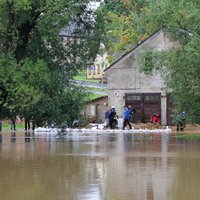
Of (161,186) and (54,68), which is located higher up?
(54,68)

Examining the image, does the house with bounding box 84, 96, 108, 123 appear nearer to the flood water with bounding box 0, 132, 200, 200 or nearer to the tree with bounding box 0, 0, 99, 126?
the tree with bounding box 0, 0, 99, 126

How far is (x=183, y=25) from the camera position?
34.5 m

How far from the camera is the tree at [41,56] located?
24406mm

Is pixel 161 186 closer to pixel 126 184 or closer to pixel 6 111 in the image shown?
pixel 126 184

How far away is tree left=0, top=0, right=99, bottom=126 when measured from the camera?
80.1 ft

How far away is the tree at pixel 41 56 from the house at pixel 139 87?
27683 millimetres

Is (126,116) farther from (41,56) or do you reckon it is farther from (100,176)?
(100,176)

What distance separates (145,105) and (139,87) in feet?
6.82

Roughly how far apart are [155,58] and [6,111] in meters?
12.2

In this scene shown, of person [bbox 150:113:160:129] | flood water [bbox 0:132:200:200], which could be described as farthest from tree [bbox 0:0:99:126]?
person [bbox 150:113:160:129]

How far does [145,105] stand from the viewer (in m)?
59.0

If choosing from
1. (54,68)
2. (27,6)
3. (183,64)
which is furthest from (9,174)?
(183,64)


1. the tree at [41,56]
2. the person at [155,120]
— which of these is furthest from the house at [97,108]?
the tree at [41,56]

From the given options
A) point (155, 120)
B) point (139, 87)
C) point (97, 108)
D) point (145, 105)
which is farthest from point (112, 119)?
point (97, 108)
